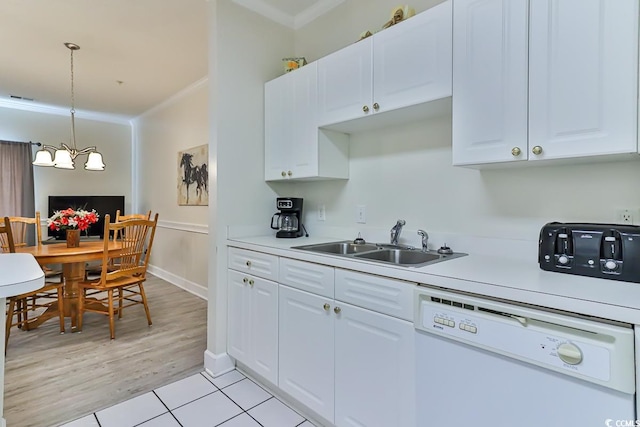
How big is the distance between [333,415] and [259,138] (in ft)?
6.21

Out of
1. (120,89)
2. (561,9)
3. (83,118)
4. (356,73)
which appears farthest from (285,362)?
(83,118)

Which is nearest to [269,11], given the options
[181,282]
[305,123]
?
[305,123]

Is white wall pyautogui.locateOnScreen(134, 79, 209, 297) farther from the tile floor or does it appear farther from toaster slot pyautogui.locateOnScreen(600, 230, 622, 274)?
toaster slot pyautogui.locateOnScreen(600, 230, 622, 274)

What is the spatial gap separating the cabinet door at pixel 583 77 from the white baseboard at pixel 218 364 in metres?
2.22

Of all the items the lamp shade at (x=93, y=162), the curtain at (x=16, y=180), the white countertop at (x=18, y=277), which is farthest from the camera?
the curtain at (x=16, y=180)

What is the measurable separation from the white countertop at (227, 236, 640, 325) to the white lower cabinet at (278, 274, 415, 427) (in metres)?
0.21

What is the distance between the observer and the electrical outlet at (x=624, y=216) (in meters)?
1.32

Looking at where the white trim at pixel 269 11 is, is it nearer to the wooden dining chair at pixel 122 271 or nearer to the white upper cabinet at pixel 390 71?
the white upper cabinet at pixel 390 71

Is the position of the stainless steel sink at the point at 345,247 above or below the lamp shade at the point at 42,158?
below

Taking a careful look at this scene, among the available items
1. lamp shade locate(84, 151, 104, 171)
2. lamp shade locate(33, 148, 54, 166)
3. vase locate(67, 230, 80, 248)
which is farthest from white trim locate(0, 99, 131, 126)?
vase locate(67, 230, 80, 248)

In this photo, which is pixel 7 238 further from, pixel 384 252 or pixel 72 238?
pixel 384 252

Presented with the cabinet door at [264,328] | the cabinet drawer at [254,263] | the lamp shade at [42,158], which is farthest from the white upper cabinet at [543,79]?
the lamp shade at [42,158]

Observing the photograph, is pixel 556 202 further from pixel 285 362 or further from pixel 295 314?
pixel 285 362

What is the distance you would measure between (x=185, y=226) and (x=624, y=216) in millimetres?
4356
